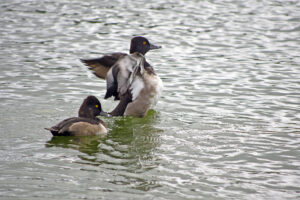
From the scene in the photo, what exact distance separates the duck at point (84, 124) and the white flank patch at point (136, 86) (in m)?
1.02

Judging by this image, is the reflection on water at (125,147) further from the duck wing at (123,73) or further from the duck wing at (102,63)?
the duck wing at (102,63)

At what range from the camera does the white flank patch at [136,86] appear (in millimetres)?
9859

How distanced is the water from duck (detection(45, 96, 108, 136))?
0.19m

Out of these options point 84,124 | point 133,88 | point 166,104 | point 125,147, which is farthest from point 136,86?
point 125,147

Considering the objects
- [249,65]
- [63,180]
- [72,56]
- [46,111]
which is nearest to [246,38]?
[249,65]

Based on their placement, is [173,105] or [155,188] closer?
[155,188]

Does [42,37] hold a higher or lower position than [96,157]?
higher

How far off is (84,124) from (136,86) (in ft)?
5.87

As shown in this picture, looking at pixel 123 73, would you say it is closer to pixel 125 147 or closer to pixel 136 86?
pixel 136 86

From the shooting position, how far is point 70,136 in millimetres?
8492

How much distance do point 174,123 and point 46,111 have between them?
2.47m

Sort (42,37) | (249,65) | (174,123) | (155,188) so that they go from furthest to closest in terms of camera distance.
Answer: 1. (42,37)
2. (249,65)
3. (174,123)
4. (155,188)

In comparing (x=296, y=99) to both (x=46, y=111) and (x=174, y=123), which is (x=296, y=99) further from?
(x=46, y=111)

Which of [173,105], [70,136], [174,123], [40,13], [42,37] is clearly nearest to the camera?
[70,136]
